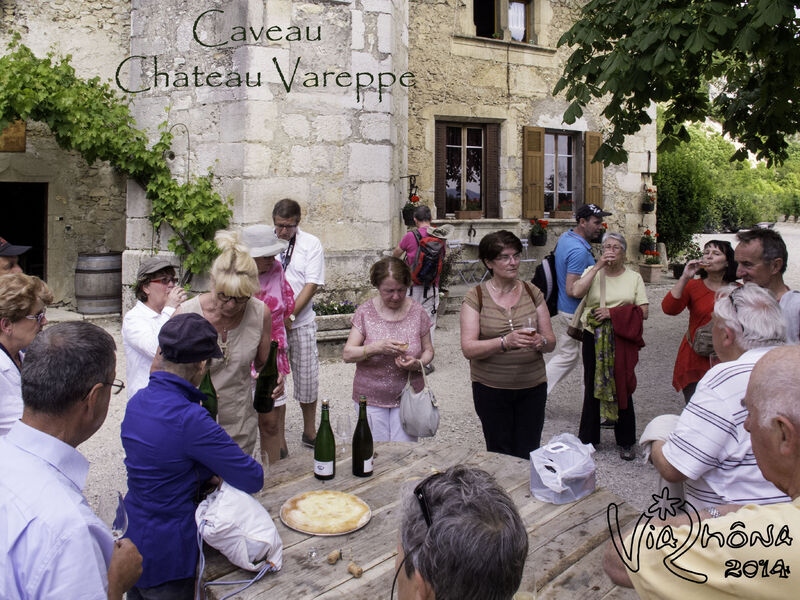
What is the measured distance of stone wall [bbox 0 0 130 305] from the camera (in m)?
8.75

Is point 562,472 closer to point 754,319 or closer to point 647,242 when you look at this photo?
point 754,319

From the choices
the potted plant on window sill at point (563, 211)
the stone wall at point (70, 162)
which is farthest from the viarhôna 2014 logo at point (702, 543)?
the potted plant on window sill at point (563, 211)

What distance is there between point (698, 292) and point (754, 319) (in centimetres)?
202

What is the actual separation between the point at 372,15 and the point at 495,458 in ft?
20.9

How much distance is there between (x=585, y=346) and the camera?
16.0 ft

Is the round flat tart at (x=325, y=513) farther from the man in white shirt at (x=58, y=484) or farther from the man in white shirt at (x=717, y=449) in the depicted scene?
the man in white shirt at (x=717, y=449)

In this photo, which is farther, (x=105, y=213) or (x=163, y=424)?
(x=105, y=213)

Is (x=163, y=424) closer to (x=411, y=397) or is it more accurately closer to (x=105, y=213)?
(x=411, y=397)

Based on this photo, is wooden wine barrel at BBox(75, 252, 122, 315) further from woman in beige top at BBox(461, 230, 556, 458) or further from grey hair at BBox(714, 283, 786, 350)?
grey hair at BBox(714, 283, 786, 350)

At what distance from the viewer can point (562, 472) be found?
2533 mm

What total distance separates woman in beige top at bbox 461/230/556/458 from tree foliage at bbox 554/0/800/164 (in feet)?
5.11

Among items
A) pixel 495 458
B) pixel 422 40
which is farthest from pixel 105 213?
pixel 495 458

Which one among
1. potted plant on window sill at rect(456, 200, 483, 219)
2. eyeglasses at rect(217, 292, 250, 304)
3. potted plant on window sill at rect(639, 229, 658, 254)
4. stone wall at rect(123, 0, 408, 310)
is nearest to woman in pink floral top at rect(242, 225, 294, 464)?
Result: eyeglasses at rect(217, 292, 250, 304)

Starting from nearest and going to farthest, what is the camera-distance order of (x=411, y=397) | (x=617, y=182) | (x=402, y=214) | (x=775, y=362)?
(x=775, y=362) < (x=411, y=397) < (x=402, y=214) < (x=617, y=182)
